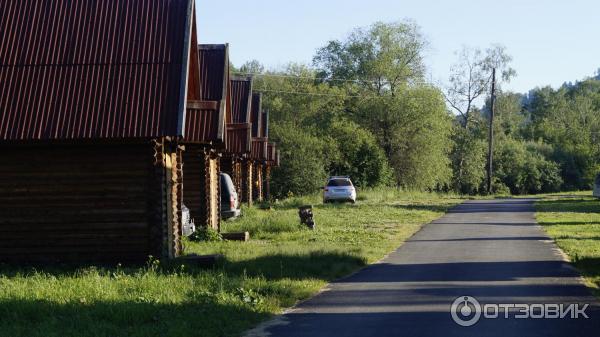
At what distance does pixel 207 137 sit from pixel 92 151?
105 inches

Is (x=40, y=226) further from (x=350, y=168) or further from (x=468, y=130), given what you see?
(x=468, y=130)

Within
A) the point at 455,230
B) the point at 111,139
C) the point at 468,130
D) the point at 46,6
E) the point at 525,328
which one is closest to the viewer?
the point at 525,328

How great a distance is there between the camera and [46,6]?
19.9 meters

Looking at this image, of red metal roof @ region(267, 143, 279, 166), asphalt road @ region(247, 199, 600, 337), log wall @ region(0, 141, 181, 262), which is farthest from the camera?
red metal roof @ region(267, 143, 279, 166)

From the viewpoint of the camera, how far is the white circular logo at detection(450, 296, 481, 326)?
37.0ft

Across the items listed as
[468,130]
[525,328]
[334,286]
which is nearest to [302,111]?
[468,130]

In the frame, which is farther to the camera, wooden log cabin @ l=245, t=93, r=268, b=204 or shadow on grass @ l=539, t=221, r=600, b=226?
wooden log cabin @ l=245, t=93, r=268, b=204

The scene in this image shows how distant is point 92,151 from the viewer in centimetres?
1806

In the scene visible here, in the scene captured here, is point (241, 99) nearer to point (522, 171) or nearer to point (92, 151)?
point (92, 151)

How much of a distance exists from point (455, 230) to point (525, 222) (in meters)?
5.11

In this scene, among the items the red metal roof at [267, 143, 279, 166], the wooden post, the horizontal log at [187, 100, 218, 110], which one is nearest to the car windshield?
the red metal roof at [267, 143, 279, 166]

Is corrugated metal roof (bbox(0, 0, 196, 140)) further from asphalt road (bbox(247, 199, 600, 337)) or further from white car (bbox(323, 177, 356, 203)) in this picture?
white car (bbox(323, 177, 356, 203))

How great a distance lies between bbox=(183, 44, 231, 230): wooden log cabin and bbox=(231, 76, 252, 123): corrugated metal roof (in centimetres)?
990

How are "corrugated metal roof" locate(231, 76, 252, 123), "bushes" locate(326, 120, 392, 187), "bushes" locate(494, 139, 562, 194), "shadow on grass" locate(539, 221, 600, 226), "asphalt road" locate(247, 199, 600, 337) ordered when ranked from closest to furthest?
"asphalt road" locate(247, 199, 600, 337), "shadow on grass" locate(539, 221, 600, 226), "corrugated metal roof" locate(231, 76, 252, 123), "bushes" locate(326, 120, 392, 187), "bushes" locate(494, 139, 562, 194)
